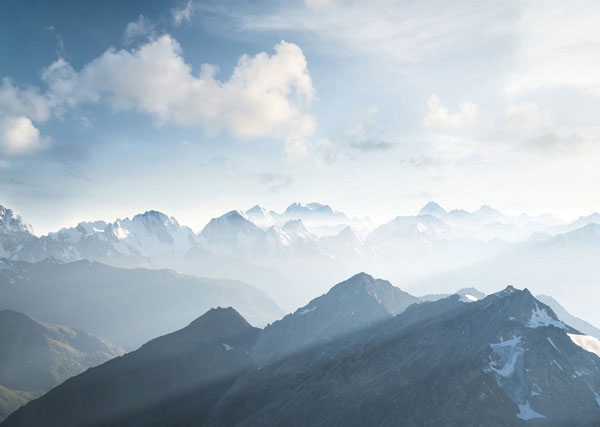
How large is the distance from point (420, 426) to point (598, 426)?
7642 cm

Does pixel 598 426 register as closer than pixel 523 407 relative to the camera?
Yes

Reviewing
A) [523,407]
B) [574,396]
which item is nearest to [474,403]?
[523,407]

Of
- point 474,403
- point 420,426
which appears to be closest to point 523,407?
point 474,403

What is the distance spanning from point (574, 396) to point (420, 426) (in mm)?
77456

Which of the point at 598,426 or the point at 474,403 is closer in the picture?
the point at 598,426

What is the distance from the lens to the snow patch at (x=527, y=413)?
190 meters

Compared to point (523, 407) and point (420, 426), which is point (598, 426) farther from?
point (420, 426)

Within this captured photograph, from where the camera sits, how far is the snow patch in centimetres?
19038

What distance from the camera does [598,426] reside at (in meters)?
172

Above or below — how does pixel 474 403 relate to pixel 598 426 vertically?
above

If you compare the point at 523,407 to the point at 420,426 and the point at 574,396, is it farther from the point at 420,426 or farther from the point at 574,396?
the point at 420,426

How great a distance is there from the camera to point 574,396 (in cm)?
19500

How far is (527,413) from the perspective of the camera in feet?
→ 632

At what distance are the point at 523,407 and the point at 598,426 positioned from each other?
31293 millimetres
